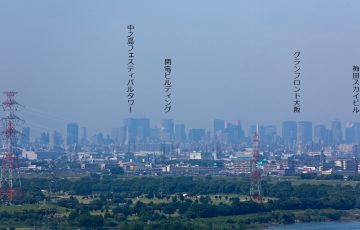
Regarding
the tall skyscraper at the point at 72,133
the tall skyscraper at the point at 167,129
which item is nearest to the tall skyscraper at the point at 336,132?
the tall skyscraper at the point at 167,129

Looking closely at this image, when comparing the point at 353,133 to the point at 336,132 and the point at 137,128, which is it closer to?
the point at 336,132

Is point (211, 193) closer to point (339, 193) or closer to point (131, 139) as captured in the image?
point (339, 193)

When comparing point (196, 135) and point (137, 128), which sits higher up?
point (137, 128)

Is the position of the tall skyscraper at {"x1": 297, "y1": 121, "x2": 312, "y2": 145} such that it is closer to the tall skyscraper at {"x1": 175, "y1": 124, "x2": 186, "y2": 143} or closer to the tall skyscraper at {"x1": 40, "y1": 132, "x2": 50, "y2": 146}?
the tall skyscraper at {"x1": 175, "y1": 124, "x2": 186, "y2": 143}


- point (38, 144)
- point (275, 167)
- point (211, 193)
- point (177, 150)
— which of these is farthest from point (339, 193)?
point (38, 144)

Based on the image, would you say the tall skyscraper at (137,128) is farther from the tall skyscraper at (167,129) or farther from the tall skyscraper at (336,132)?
the tall skyscraper at (336,132)

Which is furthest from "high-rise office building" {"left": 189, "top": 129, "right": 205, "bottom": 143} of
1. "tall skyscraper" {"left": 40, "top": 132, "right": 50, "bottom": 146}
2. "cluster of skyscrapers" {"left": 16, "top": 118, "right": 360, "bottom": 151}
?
"tall skyscraper" {"left": 40, "top": 132, "right": 50, "bottom": 146}

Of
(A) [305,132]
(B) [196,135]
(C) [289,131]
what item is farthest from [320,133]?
(B) [196,135]

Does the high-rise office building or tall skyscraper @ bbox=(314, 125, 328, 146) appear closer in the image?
tall skyscraper @ bbox=(314, 125, 328, 146)

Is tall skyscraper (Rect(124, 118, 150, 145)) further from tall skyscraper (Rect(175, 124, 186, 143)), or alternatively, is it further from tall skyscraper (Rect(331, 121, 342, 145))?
tall skyscraper (Rect(331, 121, 342, 145))
